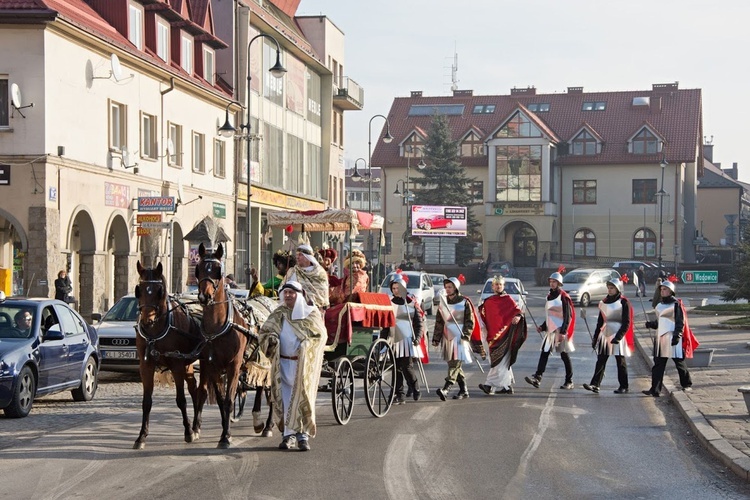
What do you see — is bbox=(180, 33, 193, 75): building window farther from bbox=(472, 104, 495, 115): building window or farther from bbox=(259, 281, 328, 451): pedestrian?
bbox=(472, 104, 495, 115): building window

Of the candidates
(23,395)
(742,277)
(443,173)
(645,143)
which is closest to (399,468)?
(23,395)

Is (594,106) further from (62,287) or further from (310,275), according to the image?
(310,275)

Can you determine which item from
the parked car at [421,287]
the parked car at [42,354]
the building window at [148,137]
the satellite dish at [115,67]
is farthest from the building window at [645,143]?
the parked car at [42,354]

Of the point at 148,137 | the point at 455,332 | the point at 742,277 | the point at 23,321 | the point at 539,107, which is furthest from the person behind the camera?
the point at 539,107

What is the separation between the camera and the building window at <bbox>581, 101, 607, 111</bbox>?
89938 millimetres

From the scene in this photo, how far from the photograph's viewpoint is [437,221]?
7869 centimetres

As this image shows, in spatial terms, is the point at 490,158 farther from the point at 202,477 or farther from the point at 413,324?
the point at 202,477

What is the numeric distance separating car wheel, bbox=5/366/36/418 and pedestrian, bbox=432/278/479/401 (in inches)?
230

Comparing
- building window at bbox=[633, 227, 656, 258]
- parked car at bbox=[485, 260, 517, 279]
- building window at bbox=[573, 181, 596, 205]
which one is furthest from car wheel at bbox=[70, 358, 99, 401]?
building window at bbox=[573, 181, 596, 205]

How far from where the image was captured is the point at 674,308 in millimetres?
17625

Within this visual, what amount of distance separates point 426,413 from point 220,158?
28507 millimetres

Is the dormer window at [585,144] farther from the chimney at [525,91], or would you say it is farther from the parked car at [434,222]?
the parked car at [434,222]

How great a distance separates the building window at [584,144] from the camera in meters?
86.7

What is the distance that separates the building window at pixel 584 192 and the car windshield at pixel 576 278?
3315cm
